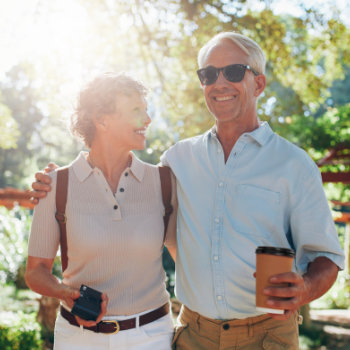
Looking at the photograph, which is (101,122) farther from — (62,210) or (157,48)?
(157,48)

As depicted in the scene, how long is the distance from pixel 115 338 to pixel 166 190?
0.80 meters

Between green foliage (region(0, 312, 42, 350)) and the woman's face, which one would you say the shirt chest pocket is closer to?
the woman's face

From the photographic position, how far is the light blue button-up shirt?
7.50 feet

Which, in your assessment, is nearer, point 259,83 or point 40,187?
point 40,187

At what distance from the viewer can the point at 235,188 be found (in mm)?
2436

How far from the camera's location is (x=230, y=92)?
8.70ft

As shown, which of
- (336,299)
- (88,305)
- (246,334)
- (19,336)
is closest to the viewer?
(88,305)

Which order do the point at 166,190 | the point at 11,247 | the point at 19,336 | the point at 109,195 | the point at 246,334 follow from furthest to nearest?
the point at 11,247
the point at 19,336
the point at 166,190
the point at 109,195
the point at 246,334

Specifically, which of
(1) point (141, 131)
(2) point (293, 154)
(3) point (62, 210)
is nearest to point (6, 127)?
(1) point (141, 131)

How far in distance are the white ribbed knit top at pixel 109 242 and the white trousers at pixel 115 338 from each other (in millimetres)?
101

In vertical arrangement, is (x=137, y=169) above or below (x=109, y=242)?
above

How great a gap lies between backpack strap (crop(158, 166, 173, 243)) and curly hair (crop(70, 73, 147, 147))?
0.43 m

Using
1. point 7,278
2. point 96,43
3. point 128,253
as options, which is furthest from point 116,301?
point 7,278

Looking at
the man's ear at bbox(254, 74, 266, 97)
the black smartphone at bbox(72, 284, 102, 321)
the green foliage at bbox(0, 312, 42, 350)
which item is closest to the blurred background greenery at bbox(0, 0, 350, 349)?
the green foliage at bbox(0, 312, 42, 350)
